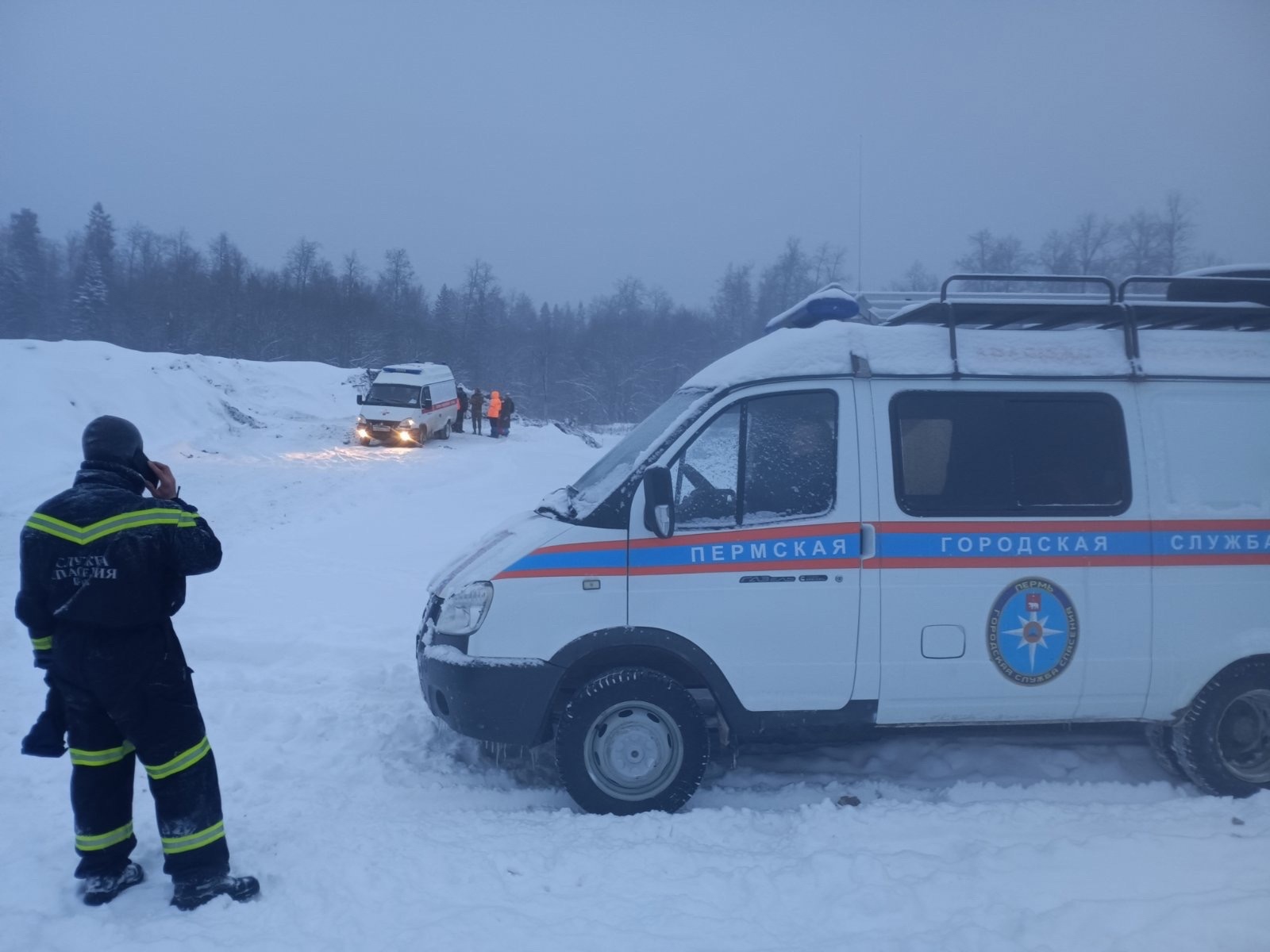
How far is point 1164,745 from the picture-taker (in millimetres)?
5348

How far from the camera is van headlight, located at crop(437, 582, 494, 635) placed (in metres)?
4.88

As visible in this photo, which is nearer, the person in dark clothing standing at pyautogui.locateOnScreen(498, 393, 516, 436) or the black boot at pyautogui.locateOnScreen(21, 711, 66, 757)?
the black boot at pyautogui.locateOnScreen(21, 711, 66, 757)

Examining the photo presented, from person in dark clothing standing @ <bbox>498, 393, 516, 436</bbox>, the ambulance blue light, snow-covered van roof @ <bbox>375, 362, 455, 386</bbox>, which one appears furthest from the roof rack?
person in dark clothing standing @ <bbox>498, 393, 516, 436</bbox>

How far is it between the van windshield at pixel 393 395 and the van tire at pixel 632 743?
994 inches

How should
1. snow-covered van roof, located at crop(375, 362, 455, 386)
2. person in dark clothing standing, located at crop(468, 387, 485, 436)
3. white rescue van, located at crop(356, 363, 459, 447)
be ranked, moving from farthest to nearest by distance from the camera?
1. person in dark clothing standing, located at crop(468, 387, 485, 436)
2. snow-covered van roof, located at crop(375, 362, 455, 386)
3. white rescue van, located at crop(356, 363, 459, 447)

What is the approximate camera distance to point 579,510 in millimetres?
5074

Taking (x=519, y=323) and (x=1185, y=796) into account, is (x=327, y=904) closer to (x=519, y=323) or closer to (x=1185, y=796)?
(x=1185, y=796)

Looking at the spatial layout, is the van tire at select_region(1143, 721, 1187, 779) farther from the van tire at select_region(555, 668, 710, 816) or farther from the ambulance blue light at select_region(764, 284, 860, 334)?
the ambulance blue light at select_region(764, 284, 860, 334)

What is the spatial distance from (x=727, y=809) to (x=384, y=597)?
593 centimetres

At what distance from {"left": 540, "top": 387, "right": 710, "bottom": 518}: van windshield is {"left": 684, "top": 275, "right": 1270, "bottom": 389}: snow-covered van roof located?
208 millimetres

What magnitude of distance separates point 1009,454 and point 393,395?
26.1m

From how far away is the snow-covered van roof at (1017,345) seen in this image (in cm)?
508

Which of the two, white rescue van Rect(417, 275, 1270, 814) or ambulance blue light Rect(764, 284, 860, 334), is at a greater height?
ambulance blue light Rect(764, 284, 860, 334)

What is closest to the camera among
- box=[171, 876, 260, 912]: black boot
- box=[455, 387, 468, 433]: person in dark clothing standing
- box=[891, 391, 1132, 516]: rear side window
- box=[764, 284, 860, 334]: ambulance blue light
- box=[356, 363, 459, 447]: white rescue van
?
box=[171, 876, 260, 912]: black boot
